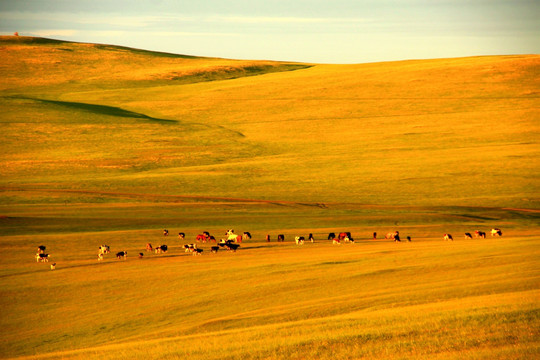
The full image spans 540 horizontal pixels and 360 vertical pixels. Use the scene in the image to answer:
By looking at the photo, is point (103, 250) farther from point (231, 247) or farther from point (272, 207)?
point (272, 207)

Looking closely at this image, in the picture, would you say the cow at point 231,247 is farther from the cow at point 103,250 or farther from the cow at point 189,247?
the cow at point 103,250

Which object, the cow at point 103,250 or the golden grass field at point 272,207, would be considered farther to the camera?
the cow at point 103,250

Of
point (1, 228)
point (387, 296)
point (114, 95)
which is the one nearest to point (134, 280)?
point (387, 296)

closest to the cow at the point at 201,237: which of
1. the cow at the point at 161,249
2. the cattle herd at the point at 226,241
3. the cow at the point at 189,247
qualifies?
the cattle herd at the point at 226,241

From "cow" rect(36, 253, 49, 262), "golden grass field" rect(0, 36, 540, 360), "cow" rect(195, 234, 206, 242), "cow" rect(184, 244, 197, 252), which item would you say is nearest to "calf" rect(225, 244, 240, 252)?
"cow" rect(184, 244, 197, 252)

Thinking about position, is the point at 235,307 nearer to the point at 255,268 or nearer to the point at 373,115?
the point at 255,268

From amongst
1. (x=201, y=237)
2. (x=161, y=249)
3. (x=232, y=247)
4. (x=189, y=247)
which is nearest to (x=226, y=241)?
(x=232, y=247)

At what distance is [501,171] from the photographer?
48.6m

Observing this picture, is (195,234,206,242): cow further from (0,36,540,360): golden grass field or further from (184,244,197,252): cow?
(184,244,197,252): cow

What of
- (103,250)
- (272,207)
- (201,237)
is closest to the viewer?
(103,250)

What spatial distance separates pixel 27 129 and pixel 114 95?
2423 cm

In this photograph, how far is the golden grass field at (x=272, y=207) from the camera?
1431 centimetres

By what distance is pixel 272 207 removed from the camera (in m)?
40.3

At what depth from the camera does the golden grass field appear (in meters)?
14.3
